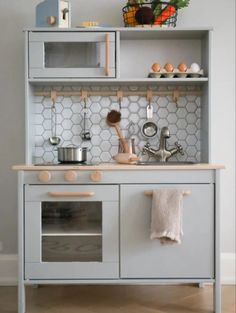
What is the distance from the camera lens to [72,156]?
3.08 m

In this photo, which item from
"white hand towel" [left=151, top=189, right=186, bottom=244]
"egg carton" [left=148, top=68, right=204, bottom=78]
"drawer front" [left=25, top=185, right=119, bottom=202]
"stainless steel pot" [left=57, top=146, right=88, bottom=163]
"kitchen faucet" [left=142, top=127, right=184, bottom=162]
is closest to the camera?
"white hand towel" [left=151, top=189, right=186, bottom=244]

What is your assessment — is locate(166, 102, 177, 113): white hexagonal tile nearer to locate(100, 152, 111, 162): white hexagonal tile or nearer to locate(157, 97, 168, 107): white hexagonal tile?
locate(157, 97, 168, 107): white hexagonal tile

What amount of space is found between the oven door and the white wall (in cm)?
70

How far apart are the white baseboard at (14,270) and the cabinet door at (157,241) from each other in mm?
652

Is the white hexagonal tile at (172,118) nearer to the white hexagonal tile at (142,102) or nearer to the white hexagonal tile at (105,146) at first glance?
the white hexagonal tile at (142,102)

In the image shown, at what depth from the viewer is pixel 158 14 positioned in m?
3.21

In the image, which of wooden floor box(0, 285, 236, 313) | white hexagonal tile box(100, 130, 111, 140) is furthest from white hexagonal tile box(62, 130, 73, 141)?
wooden floor box(0, 285, 236, 313)

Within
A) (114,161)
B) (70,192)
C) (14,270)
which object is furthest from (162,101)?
(14,270)

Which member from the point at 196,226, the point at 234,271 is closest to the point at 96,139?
the point at 196,226

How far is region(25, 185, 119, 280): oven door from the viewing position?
2.88 meters

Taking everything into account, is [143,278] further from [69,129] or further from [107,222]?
[69,129]

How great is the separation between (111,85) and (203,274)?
137cm

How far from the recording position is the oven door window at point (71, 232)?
9.50ft

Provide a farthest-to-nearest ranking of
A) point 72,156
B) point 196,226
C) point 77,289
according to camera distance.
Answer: point 77,289 → point 72,156 → point 196,226
